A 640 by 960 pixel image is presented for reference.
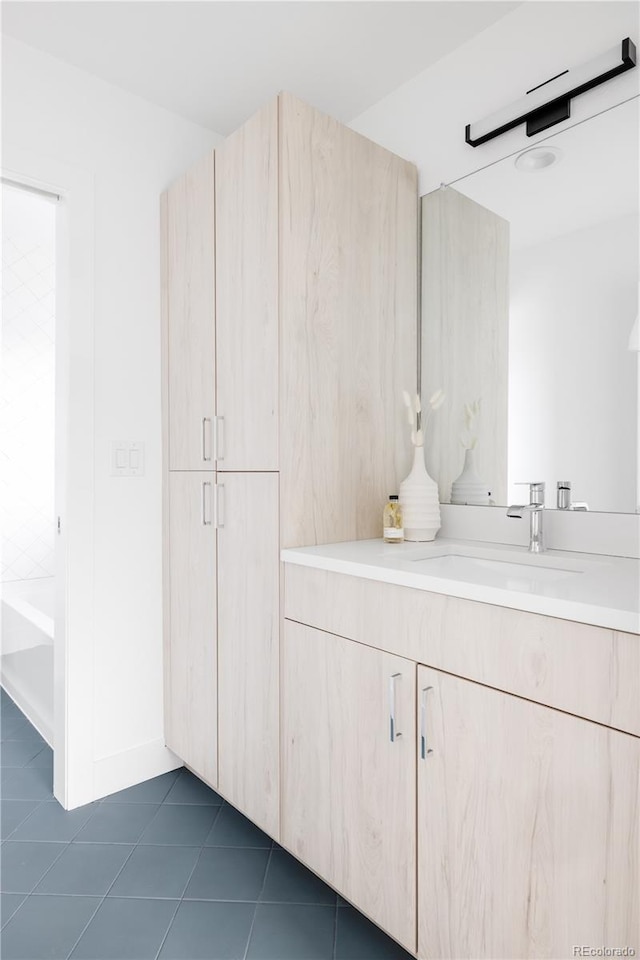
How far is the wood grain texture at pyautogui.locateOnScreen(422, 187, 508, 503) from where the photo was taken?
5.69 ft

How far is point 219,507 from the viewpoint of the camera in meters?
1.80

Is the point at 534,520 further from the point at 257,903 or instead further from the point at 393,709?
the point at 257,903

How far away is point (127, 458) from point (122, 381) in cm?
28

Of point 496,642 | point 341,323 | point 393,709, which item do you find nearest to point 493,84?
point 341,323

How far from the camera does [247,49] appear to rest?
1.81 meters

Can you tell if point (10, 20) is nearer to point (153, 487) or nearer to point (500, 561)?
point (153, 487)

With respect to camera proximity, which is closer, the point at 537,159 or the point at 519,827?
the point at 519,827

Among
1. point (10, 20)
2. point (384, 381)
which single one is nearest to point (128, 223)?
point (10, 20)

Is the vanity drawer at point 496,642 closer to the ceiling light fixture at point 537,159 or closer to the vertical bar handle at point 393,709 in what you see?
the vertical bar handle at point 393,709

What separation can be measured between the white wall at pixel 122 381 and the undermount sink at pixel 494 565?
110cm

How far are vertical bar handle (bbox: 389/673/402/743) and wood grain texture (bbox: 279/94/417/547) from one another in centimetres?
50

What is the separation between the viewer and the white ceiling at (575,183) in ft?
4.72

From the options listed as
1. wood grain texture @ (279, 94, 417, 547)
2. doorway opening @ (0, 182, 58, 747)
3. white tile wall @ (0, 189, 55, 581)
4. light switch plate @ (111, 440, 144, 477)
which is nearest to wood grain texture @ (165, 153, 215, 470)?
light switch plate @ (111, 440, 144, 477)

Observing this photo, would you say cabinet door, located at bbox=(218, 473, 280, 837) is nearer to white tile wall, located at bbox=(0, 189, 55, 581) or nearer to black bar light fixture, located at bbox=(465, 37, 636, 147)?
black bar light fixture, located at bbox=(465, 37, 636, 147)
